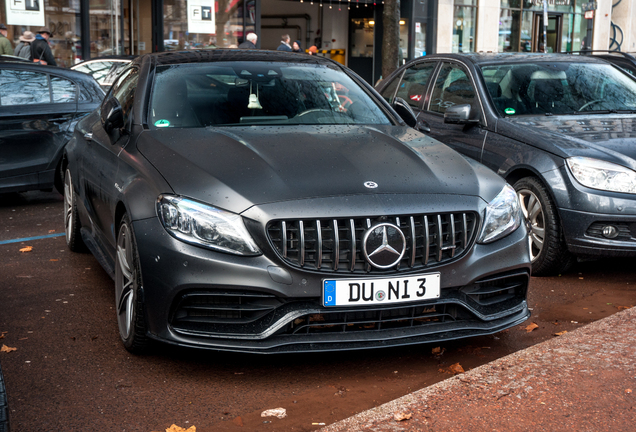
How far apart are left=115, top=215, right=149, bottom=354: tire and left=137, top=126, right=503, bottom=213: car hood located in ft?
1.28

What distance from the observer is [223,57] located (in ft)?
16.9

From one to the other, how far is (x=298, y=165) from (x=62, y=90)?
520 centimetres

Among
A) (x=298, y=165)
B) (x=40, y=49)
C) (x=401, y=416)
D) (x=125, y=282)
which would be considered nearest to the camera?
(x=401, y=416)

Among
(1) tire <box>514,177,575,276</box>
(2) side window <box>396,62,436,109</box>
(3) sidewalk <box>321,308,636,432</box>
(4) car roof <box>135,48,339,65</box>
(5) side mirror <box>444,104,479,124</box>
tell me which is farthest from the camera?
(2) side window <box>396,62,436,109</box>

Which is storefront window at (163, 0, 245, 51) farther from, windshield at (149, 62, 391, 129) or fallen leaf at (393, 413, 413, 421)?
fallen leaf at (393, 413, 413, 421)

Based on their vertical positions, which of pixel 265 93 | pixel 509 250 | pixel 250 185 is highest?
pixel 265 93

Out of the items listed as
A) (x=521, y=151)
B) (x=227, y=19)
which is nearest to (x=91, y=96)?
(x=521, y=151)

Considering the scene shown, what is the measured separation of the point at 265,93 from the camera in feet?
16.0

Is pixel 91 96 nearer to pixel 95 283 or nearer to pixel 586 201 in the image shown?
pixel 95 283

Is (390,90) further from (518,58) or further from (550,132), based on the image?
(550,132)

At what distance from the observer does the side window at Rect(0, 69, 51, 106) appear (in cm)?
784

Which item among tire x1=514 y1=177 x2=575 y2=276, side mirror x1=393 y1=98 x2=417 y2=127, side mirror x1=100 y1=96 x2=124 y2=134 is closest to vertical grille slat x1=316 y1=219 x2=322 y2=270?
side mirror x1=100 y1=96 x2=124 y2=134

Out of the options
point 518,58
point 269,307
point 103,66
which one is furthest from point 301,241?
point 103,66

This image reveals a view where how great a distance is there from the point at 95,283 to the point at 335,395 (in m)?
2.43
